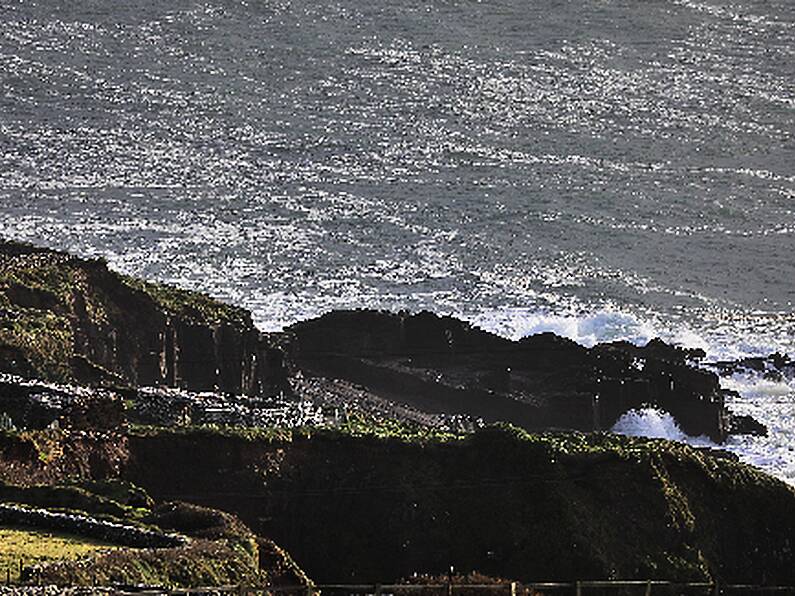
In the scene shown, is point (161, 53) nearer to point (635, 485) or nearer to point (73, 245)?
point (73, 245)

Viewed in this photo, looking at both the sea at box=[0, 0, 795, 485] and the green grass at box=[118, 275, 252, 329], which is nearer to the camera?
the green grass at box=[118, 275, 252, 329]

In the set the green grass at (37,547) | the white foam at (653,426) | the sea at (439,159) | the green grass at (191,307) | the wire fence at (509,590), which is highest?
the sea at (439,159)

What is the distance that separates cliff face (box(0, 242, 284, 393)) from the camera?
Result: 47.5m

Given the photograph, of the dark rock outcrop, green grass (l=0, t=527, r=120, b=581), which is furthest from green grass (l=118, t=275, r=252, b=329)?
green grass (l=0, t=527, r=120, b=581)

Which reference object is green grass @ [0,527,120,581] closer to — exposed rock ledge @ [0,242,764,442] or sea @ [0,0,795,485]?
exposed rock ledge @ [0,242,764,442]

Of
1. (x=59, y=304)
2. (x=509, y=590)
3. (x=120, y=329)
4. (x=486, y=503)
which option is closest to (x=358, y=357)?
(x=120, y=329)

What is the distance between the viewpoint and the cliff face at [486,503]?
37719 millimetres

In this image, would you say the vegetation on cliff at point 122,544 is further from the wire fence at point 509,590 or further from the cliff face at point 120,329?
the cliff face at point 120,329

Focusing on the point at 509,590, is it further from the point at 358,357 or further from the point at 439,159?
the point at 439,159

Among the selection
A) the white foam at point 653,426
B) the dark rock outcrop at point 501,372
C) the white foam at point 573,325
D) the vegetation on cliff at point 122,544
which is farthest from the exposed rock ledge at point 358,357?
the vegetation on cliff at point 122,544

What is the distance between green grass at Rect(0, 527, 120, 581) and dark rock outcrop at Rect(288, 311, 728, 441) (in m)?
29.7

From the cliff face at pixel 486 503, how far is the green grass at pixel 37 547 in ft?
23.0

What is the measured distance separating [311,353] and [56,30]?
6445 cm

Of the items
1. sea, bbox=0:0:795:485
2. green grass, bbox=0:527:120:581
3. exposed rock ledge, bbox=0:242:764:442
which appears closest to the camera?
green grass, bbox=0:527:120:581
